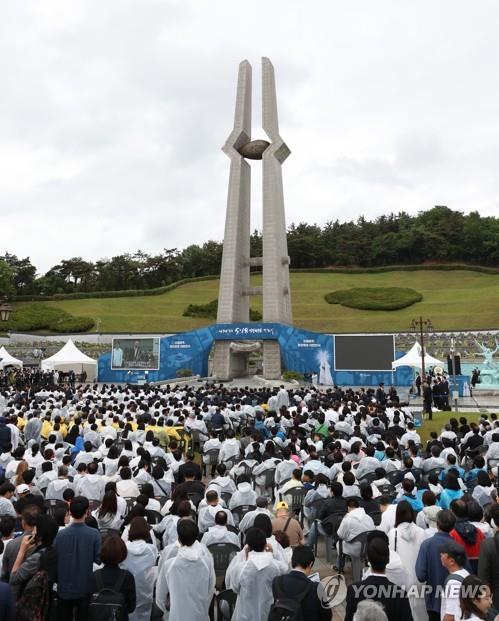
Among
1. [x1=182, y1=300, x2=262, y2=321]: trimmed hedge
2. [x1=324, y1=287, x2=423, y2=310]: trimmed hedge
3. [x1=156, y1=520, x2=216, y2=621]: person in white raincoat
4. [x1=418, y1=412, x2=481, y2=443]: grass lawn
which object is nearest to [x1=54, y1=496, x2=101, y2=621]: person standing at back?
[x1=156, y1=520, x2=216, y2=621]: person in white raincoat

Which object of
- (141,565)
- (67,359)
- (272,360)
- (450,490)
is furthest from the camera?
(272,360)

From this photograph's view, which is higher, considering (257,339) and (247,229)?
(247,229)

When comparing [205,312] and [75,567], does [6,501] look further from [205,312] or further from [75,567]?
[205,312]

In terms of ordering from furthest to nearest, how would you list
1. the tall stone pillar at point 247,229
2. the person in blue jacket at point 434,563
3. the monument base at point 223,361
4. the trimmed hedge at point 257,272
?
the trimmed hedge at point 257,272 → the tall stone pillar at point 247,229 → the monument base at point 223,361 → the person in blue jacket at point 434,563

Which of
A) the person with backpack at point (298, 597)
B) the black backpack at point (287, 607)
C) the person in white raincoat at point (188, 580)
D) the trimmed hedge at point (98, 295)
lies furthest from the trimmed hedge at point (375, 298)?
the black backpack at point (287, 607)

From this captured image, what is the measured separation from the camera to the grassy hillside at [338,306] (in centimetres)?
5119

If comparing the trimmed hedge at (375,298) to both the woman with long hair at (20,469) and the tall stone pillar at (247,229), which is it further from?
the woman with long hair at (20,469)

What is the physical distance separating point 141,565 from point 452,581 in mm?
2645

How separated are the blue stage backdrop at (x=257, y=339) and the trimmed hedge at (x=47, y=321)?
62.0 ft

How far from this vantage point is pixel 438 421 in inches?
712

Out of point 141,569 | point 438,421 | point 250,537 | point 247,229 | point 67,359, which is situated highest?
point 247,229

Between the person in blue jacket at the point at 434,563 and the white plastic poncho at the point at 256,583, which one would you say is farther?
the person in blue jacket at the point at 434,563

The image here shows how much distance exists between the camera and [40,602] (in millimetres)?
3850

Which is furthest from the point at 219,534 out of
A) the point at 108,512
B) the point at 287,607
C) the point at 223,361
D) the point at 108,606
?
the point at 223,361
